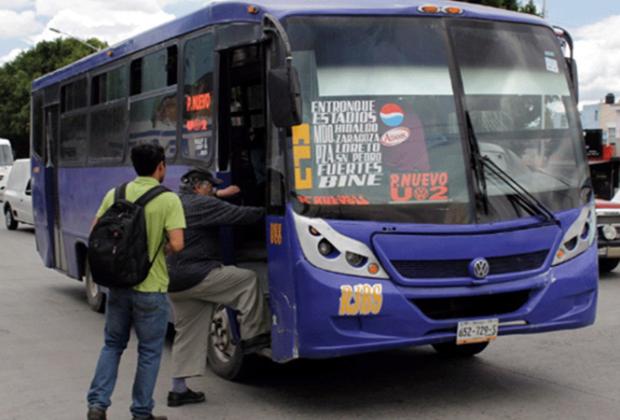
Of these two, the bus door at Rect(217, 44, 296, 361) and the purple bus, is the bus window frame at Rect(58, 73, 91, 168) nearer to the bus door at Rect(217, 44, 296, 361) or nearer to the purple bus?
the bus door at Rect(217, 44, 296, 361)

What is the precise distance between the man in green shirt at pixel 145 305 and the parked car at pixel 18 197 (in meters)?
19.0

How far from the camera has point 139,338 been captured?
6273mm

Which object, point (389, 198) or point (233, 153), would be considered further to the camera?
point (233, 153)

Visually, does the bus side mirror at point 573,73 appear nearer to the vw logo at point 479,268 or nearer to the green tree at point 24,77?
the vw logo at point 479,268

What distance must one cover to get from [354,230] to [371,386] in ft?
5.55

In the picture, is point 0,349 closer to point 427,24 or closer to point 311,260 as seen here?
point 311,260

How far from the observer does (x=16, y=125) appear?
6956cm

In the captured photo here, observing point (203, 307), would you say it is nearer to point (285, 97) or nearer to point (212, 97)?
point (212, 97)

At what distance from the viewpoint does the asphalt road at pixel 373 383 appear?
6.87 metres

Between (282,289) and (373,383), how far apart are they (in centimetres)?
151

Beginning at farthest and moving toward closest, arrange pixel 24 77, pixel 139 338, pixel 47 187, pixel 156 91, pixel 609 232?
1. pixel 24 77
2. pixel 609 232
3. pixel 47 187
4. pixel 156 91
5. pixel 139 338

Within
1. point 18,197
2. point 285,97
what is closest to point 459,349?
point 285,97

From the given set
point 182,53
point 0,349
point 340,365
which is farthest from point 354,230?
point 0,349

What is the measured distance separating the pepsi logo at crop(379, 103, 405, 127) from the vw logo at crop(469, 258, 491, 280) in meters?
1.08
